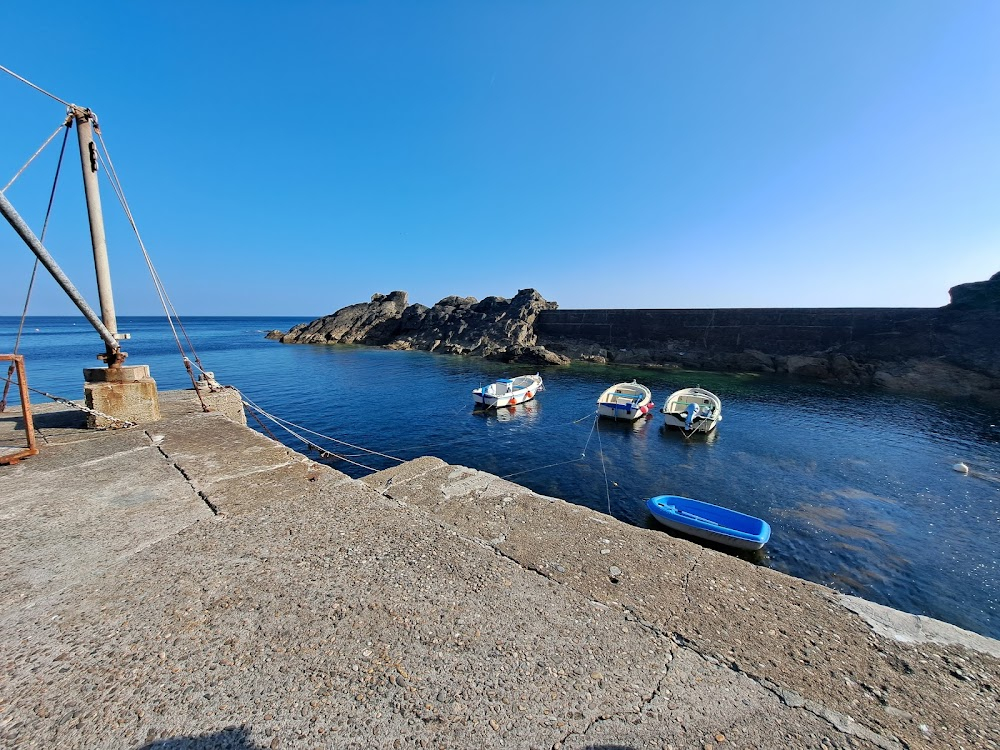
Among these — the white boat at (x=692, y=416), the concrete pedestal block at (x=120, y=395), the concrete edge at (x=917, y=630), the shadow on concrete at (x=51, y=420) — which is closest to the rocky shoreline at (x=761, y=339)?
the white boat at (x=692, y=416)

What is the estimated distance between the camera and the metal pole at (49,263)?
179 inches

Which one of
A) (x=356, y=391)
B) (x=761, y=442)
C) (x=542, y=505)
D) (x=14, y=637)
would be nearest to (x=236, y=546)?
(x=14, y=637)

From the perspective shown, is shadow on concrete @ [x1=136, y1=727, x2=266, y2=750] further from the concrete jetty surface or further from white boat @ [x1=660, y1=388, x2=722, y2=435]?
white boat @ [x1=660, y1=388, x2=722, y2=435]

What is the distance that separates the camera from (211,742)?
7.22 ft

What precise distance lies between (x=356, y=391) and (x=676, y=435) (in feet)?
77.8

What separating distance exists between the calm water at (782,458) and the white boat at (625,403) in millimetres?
754

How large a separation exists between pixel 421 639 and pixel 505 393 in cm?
2410

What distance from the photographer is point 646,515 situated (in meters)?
13.0

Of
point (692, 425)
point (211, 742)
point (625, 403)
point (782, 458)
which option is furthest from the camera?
point (625, 403)

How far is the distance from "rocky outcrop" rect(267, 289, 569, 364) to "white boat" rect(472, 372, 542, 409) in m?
18.5

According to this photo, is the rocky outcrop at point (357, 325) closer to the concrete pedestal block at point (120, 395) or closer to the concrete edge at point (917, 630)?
the concrete pedestal block at point (120, 395)

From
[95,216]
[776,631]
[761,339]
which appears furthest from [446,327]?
[776,631]

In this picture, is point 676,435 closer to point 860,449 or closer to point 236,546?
point 860,449

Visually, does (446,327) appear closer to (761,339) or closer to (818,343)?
(761,339)
